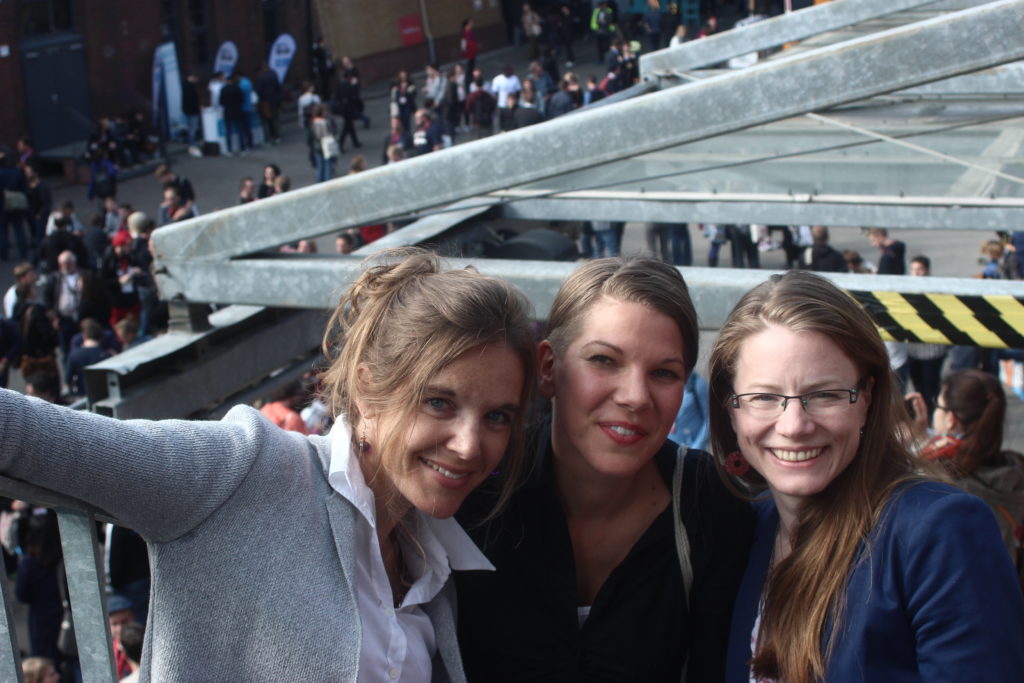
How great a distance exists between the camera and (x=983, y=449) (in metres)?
4.68

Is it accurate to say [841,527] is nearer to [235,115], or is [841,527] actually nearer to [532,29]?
[235,115]

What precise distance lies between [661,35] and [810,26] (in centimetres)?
2331

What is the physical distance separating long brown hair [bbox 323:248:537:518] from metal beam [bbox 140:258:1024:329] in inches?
54.3

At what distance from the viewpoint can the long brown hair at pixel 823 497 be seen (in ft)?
6.57

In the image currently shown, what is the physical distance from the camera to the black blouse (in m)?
2.22

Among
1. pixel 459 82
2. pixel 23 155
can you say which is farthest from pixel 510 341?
pixel 459 82

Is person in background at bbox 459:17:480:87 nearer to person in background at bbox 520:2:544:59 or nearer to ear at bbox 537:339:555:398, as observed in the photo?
person in background at bbox 520:2:544:59

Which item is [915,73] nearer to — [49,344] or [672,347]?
[672,347]

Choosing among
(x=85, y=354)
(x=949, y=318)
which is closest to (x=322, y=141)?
(x=85, y=354)

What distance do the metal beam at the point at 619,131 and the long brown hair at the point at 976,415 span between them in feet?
6.48

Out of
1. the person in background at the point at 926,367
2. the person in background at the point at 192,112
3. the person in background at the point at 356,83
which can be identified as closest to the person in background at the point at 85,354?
the person in background at the point at 926,367

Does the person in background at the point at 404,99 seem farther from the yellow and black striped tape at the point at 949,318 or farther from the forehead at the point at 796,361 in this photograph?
the forehead at the point at 796,361

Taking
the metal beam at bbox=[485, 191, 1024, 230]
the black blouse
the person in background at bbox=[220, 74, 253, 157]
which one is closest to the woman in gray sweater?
the black blouse

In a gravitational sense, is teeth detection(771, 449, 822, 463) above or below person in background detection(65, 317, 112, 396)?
above
